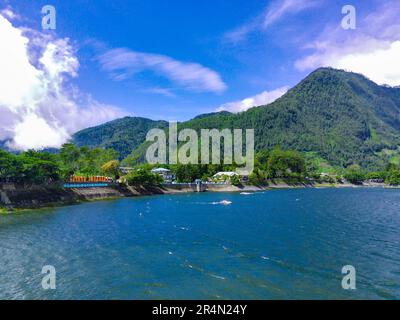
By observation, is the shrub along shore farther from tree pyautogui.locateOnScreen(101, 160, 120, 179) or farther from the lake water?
the lake water

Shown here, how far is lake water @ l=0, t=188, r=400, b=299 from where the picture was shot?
87.5ft

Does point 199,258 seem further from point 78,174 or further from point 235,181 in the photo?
point 235,181

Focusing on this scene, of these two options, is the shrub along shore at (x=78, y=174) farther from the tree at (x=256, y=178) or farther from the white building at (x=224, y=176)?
the white building at (x=224, y=176)

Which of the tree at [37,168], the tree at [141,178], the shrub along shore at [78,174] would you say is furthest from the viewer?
the tree at [141,178]

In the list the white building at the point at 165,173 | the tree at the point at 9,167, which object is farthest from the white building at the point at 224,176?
the tree at the point at 9,167

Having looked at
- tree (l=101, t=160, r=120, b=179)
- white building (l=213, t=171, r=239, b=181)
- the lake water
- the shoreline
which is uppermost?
tree (l=101, t=160, r=120, b=179)

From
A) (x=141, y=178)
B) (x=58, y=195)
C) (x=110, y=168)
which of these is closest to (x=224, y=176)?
(x=141, y=178)

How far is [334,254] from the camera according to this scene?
3731 centimetres

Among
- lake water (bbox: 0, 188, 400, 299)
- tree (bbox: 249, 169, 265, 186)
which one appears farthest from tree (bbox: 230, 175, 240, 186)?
lake water (bbox: 0, 188, 400, 299)

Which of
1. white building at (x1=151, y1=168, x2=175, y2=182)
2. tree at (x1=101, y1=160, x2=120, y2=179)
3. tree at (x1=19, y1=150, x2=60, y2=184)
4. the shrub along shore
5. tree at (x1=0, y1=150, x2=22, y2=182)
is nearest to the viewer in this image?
tree at (x1=0, y1=150, x2=22, y2=182)

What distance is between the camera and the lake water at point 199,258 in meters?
26.7

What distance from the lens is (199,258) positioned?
36.4m

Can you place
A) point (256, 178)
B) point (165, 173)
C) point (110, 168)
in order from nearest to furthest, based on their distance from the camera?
point (110, 168) → point (256, 178) → point (165, 173)
